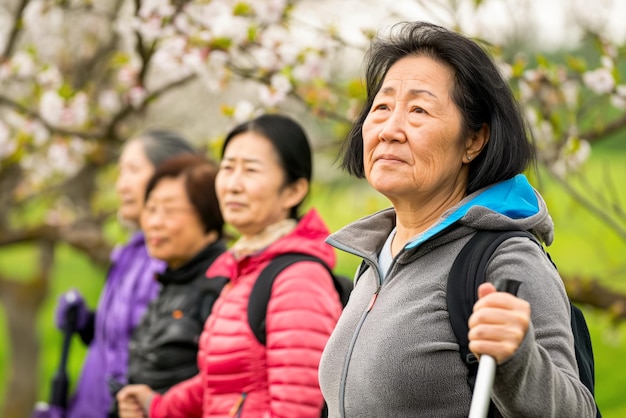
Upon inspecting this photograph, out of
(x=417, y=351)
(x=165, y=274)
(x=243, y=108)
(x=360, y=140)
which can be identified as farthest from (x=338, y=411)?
(x=243, y=108)

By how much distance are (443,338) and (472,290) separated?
13 centimetres

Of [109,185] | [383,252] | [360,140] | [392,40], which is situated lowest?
[109,185]

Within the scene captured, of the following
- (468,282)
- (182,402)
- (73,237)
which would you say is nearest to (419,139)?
(468,282)

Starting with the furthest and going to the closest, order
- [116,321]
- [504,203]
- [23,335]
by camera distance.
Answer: [23,335]
[116,321]
[504,203]

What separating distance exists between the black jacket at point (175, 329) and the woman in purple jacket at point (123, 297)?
0.94ft

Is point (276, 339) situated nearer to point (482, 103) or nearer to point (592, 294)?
point (482, 103)

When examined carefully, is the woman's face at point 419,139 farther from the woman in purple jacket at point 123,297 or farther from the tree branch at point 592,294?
the tree branch at point 592,294

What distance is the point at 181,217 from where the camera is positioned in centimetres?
437

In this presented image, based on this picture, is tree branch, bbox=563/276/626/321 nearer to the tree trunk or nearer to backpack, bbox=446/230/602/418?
backpack, bbox=446/230/602/418

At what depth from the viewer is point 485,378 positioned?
187cm

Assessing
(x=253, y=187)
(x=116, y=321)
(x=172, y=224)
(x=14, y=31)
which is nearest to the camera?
(x=253, y=187)

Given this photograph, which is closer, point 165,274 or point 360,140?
point 360,140

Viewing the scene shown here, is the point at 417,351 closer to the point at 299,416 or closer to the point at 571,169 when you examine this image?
the point at 299,416

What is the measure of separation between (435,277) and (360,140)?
0.64 metres
